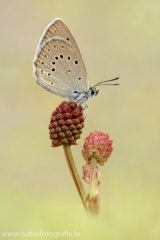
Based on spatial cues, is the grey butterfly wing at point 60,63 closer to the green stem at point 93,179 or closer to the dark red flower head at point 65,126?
the dark red flower head at point 65,126

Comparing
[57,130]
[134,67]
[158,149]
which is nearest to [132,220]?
[57,130]

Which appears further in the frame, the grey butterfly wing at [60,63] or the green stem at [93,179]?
the grey butterfly wing at [60,63]

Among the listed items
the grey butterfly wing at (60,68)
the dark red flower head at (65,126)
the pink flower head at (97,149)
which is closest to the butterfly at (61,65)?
the grey butterfly wing at (60,68)

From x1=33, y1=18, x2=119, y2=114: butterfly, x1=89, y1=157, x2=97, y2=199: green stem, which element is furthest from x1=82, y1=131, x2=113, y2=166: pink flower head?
x1=33, y1=18, x2=119, y2=114: butterfly

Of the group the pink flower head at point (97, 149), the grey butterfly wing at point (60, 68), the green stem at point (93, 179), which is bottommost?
the green stem at point (93, 179)

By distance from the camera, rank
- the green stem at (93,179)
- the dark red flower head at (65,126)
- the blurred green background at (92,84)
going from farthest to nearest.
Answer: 1. the blurred green background at (92,84)
2. the dark red flower head at (65,126)
3. the green stem at (93,179)

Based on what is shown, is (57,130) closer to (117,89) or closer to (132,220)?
(132,220)

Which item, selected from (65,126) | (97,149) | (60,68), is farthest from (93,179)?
(60,68)
